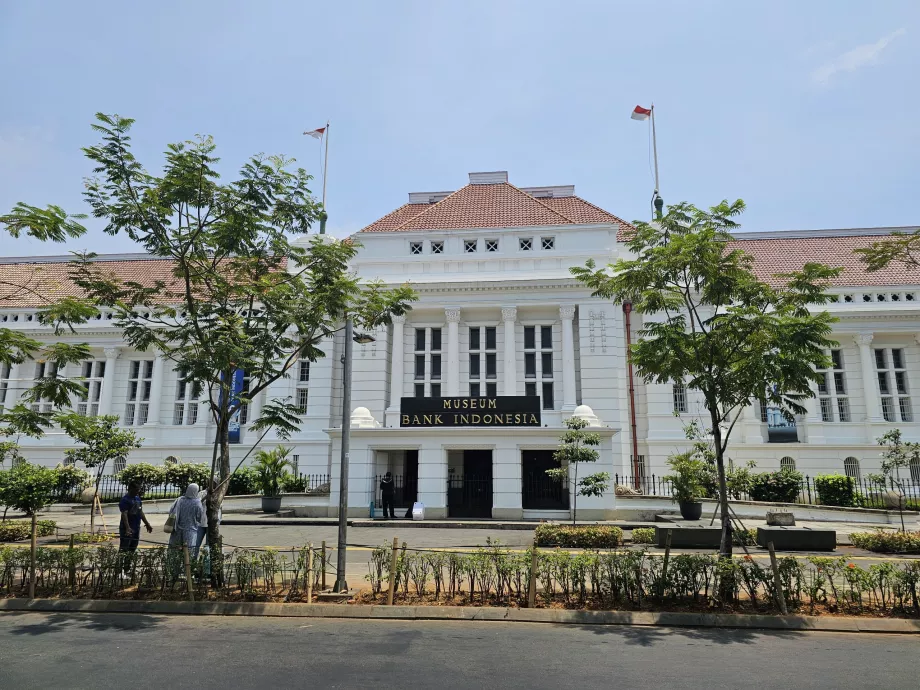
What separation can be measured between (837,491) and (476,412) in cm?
1500

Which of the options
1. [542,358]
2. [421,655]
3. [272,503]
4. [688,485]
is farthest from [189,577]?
[542,358]

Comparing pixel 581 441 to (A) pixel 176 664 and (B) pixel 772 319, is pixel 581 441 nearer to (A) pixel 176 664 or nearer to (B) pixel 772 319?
(B) pixel 772 319

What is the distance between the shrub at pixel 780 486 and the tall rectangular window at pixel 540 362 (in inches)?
396

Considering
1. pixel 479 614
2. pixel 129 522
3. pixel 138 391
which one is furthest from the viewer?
pixel 138 391

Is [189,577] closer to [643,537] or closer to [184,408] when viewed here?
[643,537]

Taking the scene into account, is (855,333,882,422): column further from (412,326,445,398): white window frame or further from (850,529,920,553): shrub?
(412,326,445,398): white window frame

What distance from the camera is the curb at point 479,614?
358 inches

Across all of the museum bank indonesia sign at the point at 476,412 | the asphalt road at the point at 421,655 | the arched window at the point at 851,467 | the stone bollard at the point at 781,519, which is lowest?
the asphalt road at the point at 421,655

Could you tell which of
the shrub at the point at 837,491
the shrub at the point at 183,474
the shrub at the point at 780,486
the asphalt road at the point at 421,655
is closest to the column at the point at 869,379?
the shrub at the point at 837,491

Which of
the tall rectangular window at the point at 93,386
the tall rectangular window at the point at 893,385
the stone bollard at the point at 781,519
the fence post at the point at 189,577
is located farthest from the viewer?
the tall rectangular window at the point at 93,386

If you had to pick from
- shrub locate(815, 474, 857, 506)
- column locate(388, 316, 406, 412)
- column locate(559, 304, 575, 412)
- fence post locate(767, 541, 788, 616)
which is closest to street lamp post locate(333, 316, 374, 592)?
fence post locate(767, 541, 788, 616)

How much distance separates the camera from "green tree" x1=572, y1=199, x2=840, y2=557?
11602 mm

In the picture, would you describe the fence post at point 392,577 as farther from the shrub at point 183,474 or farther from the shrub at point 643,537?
the shrub at point 183,474

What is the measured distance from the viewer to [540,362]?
32.0 meters
